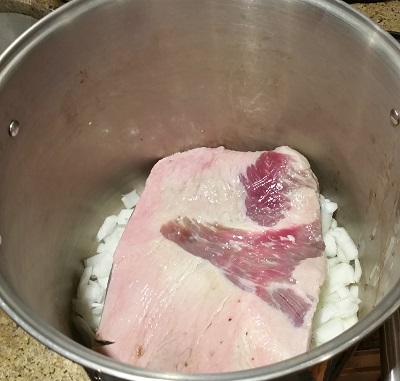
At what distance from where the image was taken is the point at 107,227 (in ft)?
3.45

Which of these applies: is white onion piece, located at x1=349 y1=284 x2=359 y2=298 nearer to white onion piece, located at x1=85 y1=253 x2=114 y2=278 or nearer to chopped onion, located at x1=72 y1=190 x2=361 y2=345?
chopped onion, located at x1=72 y1=190 x2=361 y2=345

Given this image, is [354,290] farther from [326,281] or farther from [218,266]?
[218,266]

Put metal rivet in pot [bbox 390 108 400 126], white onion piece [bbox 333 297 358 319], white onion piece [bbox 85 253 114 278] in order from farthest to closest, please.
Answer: white onion piece [bbox 85 253 114 278], white onion piece [bbox 333 297 358 319], metal rivet in pot [bbox 390 108 400 126]

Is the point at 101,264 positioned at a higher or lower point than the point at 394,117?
lower

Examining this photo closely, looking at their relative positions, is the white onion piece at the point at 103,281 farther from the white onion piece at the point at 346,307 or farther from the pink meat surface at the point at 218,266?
the white onion piece at the point at 346,307

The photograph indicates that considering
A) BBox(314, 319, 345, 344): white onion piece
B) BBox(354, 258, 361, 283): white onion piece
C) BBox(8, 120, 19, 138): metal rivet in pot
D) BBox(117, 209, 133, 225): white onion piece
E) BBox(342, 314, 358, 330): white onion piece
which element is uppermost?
BBox(8, 120, 19, 138): metal rivet in pot

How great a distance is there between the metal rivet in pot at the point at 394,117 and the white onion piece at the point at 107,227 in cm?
53

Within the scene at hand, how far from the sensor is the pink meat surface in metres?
0.78

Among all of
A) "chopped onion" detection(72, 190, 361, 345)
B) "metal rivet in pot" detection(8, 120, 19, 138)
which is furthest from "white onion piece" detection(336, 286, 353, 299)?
"metal rivet in pot" detection(8, 120, 19, 138)

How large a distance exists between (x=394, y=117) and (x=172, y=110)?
0.40 meters

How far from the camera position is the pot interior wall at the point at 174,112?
2.64 ft

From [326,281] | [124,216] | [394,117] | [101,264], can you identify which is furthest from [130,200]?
[394,117]

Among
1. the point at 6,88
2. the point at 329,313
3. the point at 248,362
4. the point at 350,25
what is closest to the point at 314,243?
the point at 329,313

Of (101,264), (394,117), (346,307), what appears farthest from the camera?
(101,264)
